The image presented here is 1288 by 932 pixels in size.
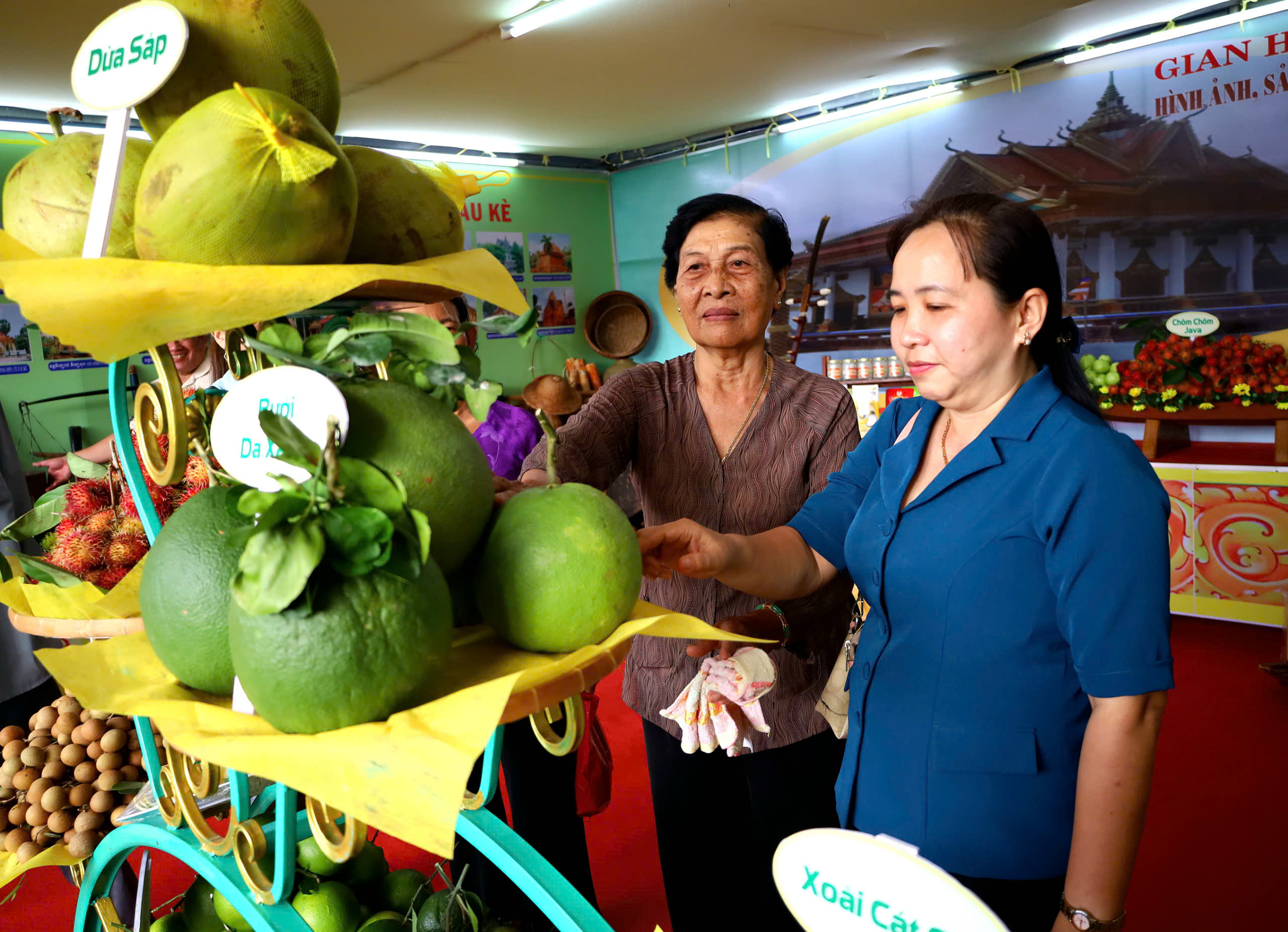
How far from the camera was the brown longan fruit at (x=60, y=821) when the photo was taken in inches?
52.7

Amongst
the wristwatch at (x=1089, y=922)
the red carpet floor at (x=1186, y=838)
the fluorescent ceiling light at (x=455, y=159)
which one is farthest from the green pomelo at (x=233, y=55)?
the fluorescent ceiling light at (x=455, y=159)

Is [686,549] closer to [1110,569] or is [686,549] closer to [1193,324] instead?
[1110,569]

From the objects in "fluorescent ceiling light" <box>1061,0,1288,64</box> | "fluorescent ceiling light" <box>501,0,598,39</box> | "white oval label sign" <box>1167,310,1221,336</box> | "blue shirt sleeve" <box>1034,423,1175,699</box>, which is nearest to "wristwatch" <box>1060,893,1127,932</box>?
"blue shirt sleeve" <box>1034,423,1175,699</box>

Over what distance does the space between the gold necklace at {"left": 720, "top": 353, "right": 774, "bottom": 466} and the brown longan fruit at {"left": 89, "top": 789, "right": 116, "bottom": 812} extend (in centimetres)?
119

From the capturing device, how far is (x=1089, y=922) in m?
1.15

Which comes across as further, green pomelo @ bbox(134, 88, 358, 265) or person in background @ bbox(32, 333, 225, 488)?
person in background @ bbox(32, 333, 225, 488)

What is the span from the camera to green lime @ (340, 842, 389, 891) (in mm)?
1104

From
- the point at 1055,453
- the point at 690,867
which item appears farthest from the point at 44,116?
the point at 1055,453

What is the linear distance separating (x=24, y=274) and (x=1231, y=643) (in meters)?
4.77

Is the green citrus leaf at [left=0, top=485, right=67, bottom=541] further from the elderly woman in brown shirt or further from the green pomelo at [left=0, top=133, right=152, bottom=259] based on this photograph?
the elderly woman in brown shirt

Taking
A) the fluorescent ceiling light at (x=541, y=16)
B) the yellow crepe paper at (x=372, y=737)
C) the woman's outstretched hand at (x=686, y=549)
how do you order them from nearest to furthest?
the yellow crepe paper at (x=372, y=737)
the woman's outstretched hand at (x=686, y=549)
the fluorescent ceiling light at (x=541, y=16)

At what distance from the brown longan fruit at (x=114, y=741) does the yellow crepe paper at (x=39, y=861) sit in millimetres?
147

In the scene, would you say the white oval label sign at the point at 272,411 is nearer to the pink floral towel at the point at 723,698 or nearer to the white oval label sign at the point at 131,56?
the white oval label sign at the point at 131,56

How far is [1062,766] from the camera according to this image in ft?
3.99
